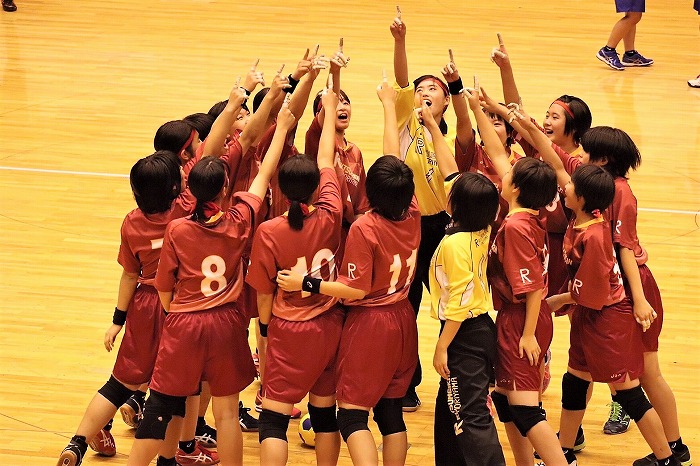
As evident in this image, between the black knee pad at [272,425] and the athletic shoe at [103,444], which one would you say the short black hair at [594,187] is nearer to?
the black knee pad at [272,425]

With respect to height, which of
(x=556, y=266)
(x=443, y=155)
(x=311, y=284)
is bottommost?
(x=556, y=266)

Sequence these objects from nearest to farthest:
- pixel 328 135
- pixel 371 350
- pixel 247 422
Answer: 1. pixel 371 350
2. pixel 328 135
3. pixel 247 422

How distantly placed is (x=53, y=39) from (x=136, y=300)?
896 centimetres

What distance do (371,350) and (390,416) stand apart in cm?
32

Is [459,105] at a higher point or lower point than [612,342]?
higher

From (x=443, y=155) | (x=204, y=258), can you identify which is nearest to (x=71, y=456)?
(x=204, y=258)

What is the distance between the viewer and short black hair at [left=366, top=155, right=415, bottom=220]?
3945 mm

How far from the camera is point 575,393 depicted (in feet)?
14.7

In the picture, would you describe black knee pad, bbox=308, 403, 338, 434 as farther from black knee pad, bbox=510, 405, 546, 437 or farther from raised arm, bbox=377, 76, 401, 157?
raised arm, bbox=377, 76, 401, 157

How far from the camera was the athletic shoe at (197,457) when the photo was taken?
461cm

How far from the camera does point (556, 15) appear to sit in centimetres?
1398

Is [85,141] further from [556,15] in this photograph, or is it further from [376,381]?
[556,15]

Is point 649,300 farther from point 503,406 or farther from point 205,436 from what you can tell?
point 205,436

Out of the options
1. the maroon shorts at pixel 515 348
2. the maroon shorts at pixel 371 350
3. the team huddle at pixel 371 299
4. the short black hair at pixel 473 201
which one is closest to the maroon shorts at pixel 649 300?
the team huddle at pixel 371 299
